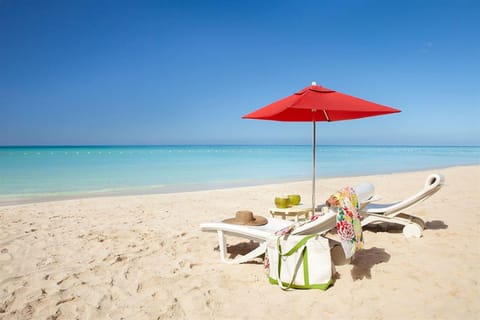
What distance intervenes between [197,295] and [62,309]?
109cm

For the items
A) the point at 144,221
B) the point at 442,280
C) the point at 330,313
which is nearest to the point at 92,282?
the point at 330,313

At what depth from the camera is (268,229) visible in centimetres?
363

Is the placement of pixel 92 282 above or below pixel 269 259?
below

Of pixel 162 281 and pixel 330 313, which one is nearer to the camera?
pixel 330 313

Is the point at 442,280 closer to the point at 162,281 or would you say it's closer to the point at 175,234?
the point at 162,281

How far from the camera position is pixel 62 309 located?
2.61 metres

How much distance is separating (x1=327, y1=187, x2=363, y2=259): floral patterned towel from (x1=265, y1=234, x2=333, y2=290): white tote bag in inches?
6.7

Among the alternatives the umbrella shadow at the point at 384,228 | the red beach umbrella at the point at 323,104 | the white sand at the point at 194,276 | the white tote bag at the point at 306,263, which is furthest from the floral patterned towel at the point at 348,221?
the umbrella shadow at the point at 384,228

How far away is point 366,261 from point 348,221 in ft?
3.07

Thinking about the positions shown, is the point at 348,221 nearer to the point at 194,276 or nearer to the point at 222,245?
the point at 222,245

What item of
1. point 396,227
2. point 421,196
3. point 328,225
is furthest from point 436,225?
point 328,225

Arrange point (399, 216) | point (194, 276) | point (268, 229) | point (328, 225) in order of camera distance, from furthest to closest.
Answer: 1. point (399, 216)
2. point (268, 229)
3. point (194, 276)
4. point (328, 225)

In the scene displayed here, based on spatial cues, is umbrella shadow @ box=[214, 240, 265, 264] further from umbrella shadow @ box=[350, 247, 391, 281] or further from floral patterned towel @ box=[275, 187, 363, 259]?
floral patterned towel @ box=[275, 187, 363, 259]

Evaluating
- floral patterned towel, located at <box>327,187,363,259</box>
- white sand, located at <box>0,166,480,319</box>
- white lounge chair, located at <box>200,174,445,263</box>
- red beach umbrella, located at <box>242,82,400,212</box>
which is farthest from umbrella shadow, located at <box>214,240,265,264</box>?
red beach umbrella, located at <box>242,82,400,212</box>
